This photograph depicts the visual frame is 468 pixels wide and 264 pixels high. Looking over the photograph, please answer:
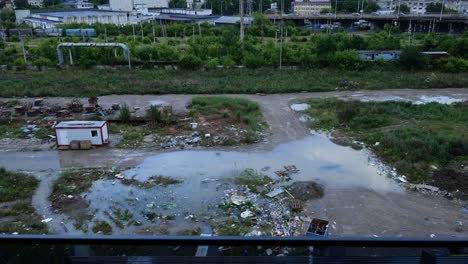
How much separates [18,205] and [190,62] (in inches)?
605

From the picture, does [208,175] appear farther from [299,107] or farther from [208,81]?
[208,81]

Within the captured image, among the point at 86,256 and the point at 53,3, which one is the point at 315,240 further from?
the point at 53,3

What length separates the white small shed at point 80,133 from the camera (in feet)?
38.5

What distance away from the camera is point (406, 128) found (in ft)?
42.1

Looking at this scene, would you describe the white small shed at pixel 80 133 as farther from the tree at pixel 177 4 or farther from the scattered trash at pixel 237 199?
the tree at pixel 177 4

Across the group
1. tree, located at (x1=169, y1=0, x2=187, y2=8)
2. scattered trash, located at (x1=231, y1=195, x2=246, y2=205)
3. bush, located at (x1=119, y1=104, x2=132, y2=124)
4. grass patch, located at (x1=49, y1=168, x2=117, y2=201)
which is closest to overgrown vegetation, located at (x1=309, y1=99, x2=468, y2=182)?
scattered trash, located at (x1=231, y1=195, x2=246, y2=205)

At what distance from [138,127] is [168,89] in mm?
5183

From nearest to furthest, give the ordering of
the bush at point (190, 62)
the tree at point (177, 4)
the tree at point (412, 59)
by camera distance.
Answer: the tree at point (412, 59) < the bush at point (190, 62) < the tree at point (177, 4)

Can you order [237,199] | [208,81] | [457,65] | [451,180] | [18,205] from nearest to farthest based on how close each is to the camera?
[18,205] < [237,199] < [451,180] < [208,81] < [457,65]

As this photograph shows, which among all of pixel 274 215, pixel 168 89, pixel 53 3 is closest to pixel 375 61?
pixel 168 89

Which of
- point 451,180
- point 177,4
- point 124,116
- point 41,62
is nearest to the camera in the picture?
point 451,180

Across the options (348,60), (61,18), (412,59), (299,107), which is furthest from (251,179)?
(61,18)

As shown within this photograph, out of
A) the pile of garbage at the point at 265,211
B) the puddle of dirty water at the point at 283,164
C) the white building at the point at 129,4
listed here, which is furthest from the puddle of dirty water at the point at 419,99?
the white building at the point at 129,4

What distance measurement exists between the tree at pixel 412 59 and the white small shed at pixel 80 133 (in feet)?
59.7
